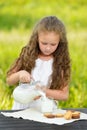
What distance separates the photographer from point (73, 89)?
431cm

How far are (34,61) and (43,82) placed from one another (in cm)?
12

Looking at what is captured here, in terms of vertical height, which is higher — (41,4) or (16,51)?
(41,4)

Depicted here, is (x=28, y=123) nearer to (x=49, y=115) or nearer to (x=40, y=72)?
(x=49, y=115)

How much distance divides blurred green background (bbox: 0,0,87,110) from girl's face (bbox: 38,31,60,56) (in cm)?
145

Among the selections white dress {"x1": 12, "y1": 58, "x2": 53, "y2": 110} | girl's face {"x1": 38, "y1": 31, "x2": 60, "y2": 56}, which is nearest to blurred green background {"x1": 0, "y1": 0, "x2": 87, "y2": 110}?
white dress {"x1": 12, "y1": 58, "x2": 53, "y2": 110}

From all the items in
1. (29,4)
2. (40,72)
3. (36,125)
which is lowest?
(36,125)

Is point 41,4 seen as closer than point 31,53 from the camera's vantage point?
No

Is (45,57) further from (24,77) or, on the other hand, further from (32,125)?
(32,125)

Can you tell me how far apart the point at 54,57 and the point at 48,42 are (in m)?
0.22

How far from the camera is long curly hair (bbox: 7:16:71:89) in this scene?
2691 millimetres

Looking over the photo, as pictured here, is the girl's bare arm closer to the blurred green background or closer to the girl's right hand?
the girl's right hand

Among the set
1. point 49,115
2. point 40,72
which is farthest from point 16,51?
point 49,115

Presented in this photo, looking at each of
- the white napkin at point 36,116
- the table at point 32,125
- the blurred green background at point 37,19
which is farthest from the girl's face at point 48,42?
the blurred green background at point 37,19

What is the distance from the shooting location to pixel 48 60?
9.17 ft
